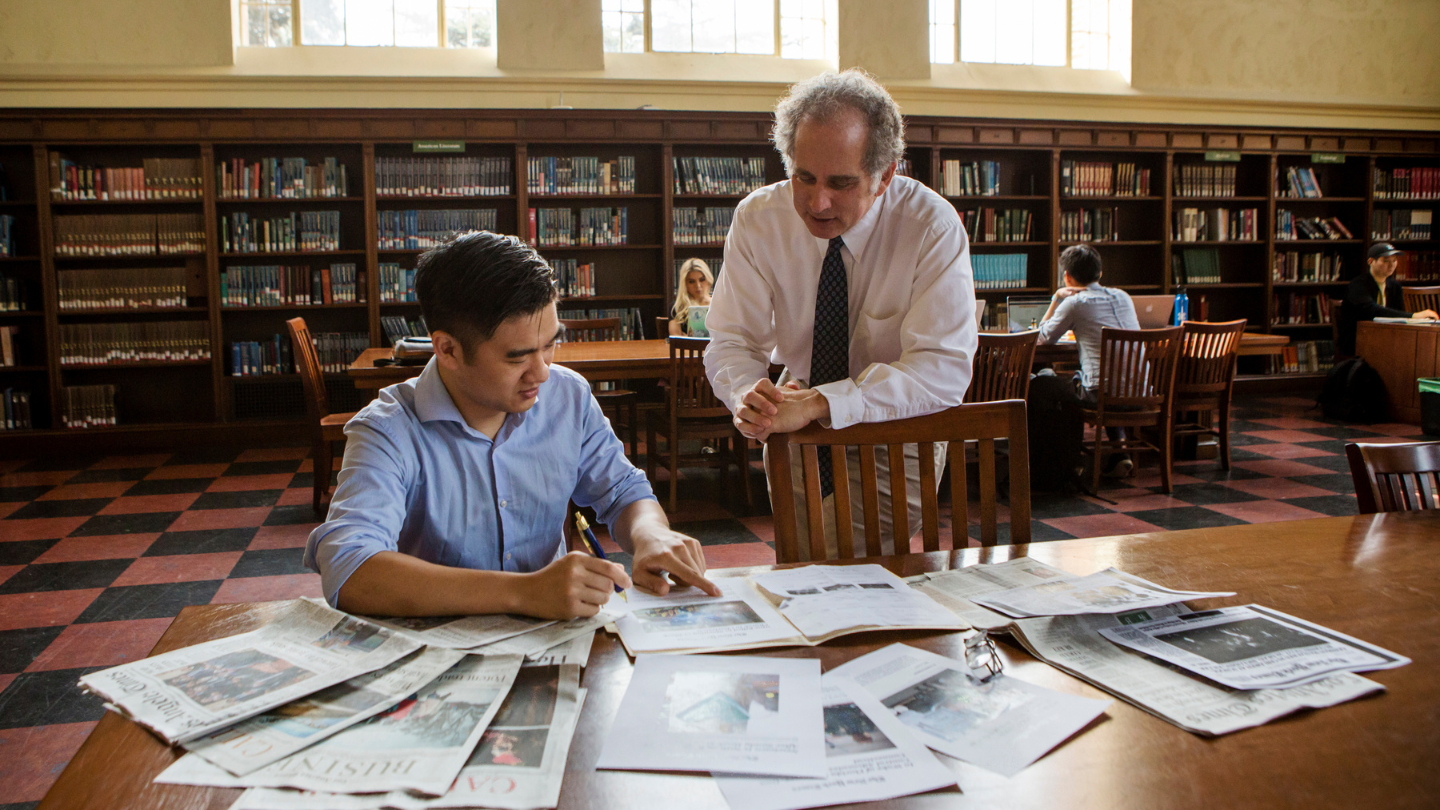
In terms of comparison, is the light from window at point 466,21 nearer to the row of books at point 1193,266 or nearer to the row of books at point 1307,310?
the row of books at point 1193,266

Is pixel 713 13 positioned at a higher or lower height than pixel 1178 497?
higher

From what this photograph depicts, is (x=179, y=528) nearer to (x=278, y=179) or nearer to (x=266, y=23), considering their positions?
(x=278, y=179)

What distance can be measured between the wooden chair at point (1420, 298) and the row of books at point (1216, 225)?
3.90 feet

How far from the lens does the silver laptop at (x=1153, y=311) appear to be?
5211mm

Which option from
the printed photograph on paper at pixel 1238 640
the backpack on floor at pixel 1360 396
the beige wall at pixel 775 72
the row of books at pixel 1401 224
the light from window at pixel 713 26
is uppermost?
the light from window at pixel 713 26

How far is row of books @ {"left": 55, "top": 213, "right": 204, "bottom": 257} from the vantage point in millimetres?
6004

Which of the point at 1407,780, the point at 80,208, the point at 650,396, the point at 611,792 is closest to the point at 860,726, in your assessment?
the point at 611,792

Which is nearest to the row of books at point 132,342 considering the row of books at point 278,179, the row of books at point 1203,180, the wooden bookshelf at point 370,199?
the wooden bookshelf at point 370,199

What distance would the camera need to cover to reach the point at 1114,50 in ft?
25.6

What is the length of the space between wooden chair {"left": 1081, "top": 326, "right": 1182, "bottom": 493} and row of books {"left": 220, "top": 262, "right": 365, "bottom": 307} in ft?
15.6

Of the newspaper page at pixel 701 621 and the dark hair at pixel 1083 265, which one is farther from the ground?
the dark hair at pixel 1083 265

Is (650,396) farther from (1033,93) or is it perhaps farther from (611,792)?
(611,792)

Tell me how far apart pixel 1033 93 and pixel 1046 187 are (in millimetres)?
738

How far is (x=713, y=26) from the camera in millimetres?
7145
